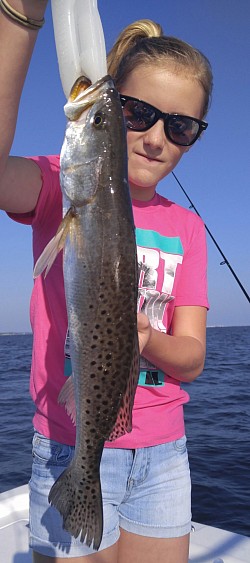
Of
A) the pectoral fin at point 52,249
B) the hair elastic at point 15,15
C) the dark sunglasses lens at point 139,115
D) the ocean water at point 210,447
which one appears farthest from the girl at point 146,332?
the ocean water at point 210,447

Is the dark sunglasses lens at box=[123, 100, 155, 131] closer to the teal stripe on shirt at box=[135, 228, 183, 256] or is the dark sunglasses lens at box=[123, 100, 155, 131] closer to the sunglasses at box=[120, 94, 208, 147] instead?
the sunglasses at box=[120, 94, 208, 147]

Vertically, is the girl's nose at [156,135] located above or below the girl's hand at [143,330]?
above

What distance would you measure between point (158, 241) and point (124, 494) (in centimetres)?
141

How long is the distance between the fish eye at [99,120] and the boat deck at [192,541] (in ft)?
13.0

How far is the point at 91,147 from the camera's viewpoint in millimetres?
2293

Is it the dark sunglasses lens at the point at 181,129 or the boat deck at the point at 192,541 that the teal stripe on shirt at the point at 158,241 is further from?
the boat deck at the point at 192,541

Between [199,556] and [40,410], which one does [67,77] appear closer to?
[40,410]

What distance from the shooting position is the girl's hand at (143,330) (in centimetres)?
246

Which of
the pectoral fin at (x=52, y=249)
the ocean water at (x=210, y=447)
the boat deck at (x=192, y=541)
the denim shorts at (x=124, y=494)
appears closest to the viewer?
the pectoral fin at (x=52, y=249)

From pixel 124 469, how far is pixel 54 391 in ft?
1.81

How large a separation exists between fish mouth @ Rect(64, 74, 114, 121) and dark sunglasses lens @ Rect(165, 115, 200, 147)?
78cm

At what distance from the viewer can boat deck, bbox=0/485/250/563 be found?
4.86 meters

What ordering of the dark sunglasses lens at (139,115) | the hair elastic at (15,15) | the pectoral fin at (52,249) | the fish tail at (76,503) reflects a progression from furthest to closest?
the dark sunglasses lens at (139,115) < the fish tail at (76,503) < the pectoral fin at (52,249) < the hair elastic at (15,15)

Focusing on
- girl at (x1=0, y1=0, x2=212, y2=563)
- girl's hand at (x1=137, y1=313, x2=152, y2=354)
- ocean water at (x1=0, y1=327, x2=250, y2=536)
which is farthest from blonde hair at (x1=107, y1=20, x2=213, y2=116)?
ocean water at (x1=0, y1=327, x2=250, y2=536)
